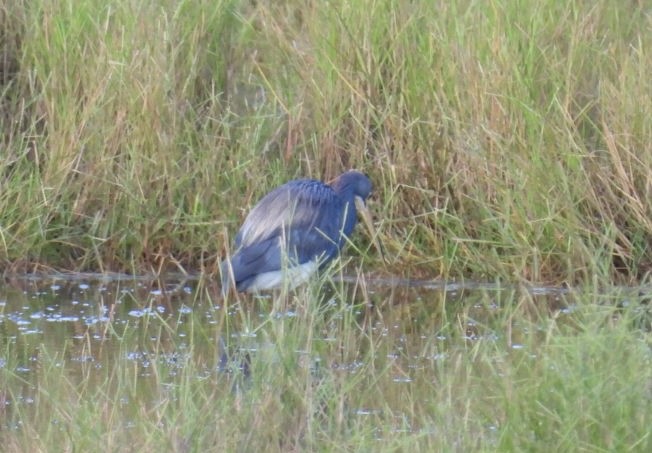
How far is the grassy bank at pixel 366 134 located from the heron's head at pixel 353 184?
0.12 m

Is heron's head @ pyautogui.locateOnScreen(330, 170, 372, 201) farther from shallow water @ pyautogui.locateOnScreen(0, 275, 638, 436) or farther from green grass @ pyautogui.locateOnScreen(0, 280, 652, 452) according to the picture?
green grass @ pyautogui.locateOnScreen(0, 280, 652, 452)

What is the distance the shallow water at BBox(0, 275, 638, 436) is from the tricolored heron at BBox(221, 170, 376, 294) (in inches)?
6.9

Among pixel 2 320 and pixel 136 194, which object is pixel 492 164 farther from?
pixel 2 320

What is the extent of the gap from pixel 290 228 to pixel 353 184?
1.22ft

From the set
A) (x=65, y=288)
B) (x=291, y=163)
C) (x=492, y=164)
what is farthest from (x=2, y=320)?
(x=492, y=164)

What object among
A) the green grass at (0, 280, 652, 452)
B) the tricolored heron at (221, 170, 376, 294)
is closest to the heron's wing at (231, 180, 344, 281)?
the tricolored heron at (221, 170, 376, 294)

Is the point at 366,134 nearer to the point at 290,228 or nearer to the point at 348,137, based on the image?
the point at 348,137

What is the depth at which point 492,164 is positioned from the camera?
20.4 ft

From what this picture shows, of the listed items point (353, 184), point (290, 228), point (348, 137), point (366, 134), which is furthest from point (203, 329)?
point (348, 137)

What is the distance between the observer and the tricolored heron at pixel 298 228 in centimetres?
604

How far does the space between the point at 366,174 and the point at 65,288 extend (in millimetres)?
1398

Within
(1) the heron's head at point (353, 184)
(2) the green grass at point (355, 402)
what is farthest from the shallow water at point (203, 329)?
(1) the heron's head at point (353, 184)

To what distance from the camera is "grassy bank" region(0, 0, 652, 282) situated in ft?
20.2

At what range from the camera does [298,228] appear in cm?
630
